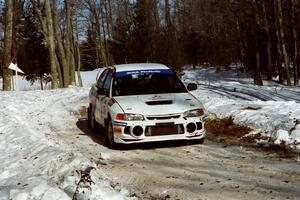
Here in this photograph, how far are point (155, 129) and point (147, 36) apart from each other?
134 feet

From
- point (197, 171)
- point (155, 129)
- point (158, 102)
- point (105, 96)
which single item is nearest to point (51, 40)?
point (105, 96)

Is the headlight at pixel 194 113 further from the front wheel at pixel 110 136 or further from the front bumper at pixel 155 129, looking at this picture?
the front wheel at pixel 110 136

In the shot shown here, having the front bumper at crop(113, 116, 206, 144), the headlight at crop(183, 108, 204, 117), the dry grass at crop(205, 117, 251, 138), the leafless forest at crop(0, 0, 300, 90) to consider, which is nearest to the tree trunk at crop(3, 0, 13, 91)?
the leafless forest at crop(0, 0, 300, 90)

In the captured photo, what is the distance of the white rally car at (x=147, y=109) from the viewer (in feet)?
27.3

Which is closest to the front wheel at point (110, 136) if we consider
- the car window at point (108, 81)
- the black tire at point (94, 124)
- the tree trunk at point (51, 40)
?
the car window at point (108, 81)

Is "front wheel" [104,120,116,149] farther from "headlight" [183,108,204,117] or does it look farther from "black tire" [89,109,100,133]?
"black tire" [89,109,100,133]

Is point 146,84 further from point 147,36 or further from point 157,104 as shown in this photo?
point 147,36

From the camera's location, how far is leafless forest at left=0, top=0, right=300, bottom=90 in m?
32.8

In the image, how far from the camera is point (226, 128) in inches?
410

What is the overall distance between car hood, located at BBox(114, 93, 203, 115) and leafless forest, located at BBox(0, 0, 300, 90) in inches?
665

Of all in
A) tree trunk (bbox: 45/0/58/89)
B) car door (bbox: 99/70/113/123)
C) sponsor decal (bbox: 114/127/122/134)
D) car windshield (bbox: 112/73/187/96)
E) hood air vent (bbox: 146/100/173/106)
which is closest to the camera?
sponsor decal (bbox: 114/127/122/134)

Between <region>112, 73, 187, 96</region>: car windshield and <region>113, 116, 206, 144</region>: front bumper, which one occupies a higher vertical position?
<region>112, 73, 187, 96</region>: car windshield

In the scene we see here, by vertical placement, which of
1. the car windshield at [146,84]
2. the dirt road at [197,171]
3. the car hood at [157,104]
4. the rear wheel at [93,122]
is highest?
the car windshield at [146,84]

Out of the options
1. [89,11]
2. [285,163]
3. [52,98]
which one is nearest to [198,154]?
[285,163]
